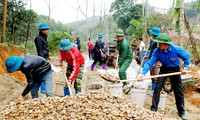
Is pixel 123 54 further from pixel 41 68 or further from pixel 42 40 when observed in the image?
pixel 41 68

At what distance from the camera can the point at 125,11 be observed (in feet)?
92.5

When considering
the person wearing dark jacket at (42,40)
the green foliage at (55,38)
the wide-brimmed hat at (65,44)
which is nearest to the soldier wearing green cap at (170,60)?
the wide-brimmed hat at (65,44)

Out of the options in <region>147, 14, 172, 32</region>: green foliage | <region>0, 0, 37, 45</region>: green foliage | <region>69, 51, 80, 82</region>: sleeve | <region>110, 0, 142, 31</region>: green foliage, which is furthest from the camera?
<region>110, 0, 142, 31</region>: green foliage

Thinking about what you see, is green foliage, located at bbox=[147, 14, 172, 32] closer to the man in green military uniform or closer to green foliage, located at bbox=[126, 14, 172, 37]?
green foliage, located at bbox=[126, 14, 172, 37]

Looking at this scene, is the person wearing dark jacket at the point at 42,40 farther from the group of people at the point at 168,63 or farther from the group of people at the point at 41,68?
the group of people at the point at 168,63

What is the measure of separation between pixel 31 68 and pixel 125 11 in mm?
24482

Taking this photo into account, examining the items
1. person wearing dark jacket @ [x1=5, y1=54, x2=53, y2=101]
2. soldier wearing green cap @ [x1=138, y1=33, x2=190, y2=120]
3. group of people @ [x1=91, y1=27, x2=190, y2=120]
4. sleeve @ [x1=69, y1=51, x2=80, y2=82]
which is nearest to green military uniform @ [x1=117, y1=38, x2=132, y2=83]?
group of people @ [x1=91, y1=27, x2=190, y2=120]

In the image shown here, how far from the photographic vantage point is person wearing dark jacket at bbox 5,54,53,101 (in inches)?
164

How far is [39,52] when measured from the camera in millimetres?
6441

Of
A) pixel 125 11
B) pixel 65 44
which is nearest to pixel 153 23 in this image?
pixel 125 11

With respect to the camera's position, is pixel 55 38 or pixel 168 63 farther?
pixel 55 38

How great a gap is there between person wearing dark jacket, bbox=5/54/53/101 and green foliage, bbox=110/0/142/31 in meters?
22.2

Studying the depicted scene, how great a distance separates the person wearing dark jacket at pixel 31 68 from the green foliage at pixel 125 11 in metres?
22.2

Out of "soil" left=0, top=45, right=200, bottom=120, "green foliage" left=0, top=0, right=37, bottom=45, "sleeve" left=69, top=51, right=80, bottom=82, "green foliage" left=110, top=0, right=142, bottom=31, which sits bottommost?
"soil" left=0, top=45, right=200, bottom=120
